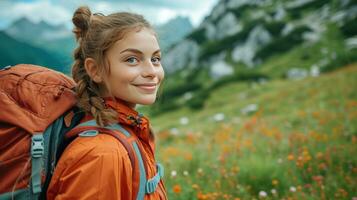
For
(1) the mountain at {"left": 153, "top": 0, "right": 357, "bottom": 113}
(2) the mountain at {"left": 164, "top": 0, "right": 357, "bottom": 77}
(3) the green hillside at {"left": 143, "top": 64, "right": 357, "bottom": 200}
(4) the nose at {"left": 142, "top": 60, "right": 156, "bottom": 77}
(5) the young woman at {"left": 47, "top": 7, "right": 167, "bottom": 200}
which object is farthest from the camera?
(2) the mountain at {"left": 164, "top": 0, "right": 357, "bottom": 77}

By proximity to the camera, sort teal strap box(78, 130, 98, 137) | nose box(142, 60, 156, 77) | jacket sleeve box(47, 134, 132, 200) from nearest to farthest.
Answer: jacket sleeve box(47, 134, 132, 200) → teal strap box(78, 130, 98, 137) → nose box(142, 60, 156, 77)

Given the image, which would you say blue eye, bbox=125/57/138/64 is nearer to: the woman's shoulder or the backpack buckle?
the woman's shoulder

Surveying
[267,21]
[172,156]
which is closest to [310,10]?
[267,21]

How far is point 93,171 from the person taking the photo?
1910mm

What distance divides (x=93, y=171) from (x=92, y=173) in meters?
0.01

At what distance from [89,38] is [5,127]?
2.41 feet

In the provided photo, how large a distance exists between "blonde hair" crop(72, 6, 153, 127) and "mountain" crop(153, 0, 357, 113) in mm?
30591

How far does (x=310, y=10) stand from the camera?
63406 millimetres

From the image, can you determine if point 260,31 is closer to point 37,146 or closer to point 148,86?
point 148,86

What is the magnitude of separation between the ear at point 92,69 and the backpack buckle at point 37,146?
1.89 ft

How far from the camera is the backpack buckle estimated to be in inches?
75.6

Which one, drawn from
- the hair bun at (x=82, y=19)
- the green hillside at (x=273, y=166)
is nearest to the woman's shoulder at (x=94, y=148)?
the hair bun at (x=82, y=19)

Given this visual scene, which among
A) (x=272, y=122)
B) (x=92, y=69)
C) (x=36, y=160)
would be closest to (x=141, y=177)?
(x=36, y=160)

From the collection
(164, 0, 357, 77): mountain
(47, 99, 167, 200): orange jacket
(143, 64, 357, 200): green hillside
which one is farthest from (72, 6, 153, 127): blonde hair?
(164, 0, 357, 77): mountain
